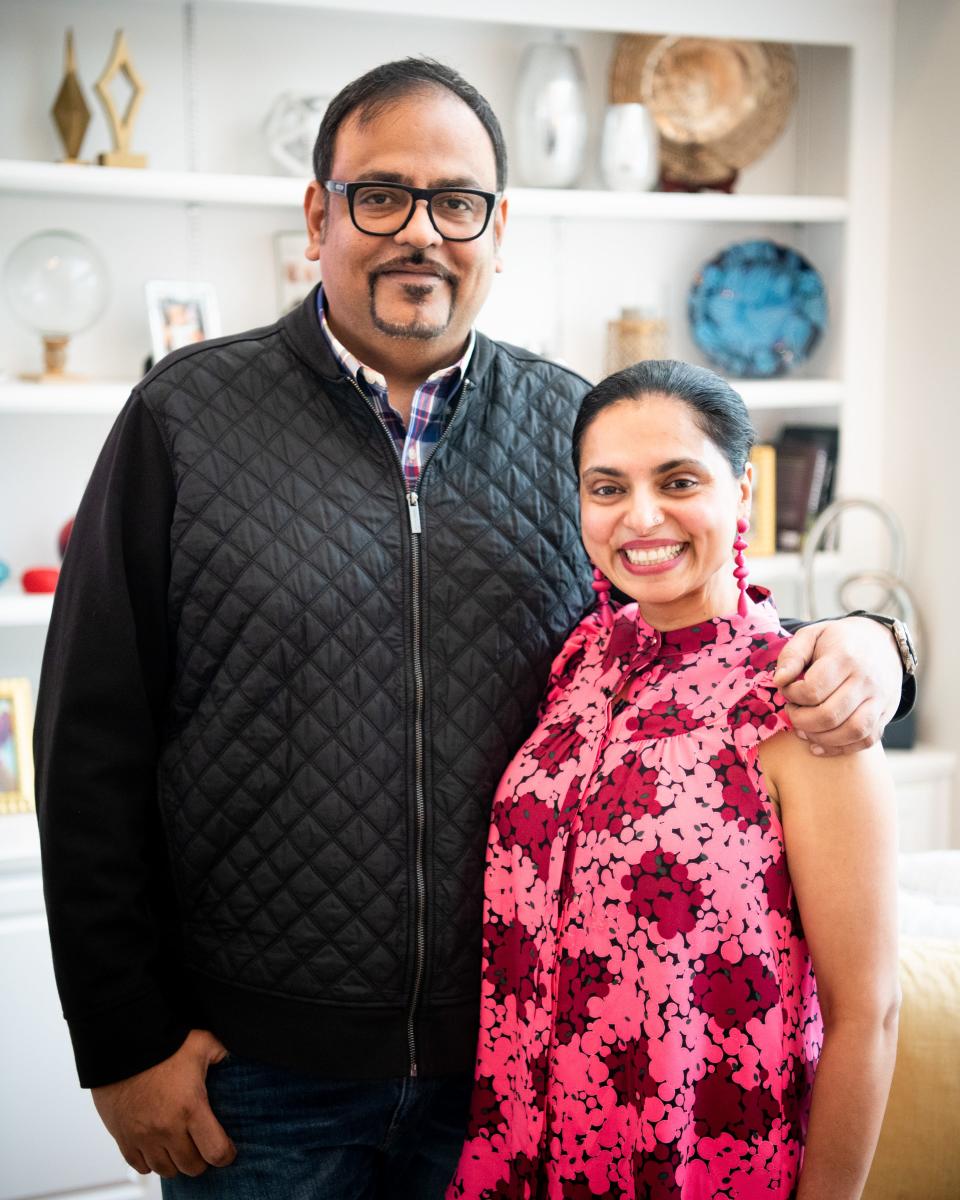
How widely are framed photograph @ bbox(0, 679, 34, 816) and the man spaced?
Answer: 122cm

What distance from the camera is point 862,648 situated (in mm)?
1230

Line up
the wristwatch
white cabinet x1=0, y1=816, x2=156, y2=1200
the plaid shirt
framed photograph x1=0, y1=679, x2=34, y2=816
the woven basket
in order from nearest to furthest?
1. the wristwatch
2. the plaid shirt
3. white cabinet x1=0, y1=816, x2=156, y2=1200
4. framed photograph x1=0, y1=679, x2=34, y2=816
5. the woven basket

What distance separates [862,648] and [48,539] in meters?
2.05

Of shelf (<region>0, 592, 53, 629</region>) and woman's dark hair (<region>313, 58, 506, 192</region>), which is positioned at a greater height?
woman's dark hair (<region>313, 58, 506, 192</region>)

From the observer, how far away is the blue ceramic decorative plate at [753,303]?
10.2ft

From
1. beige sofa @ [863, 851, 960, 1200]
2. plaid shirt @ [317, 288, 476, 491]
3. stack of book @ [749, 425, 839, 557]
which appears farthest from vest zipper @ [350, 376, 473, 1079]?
stack of book @ [749, 425, 839, 557]

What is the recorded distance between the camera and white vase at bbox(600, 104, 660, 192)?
2.87 m

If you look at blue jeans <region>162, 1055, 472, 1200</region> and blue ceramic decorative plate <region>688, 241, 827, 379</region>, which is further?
blue ceramic decorative plate <region>688, 241, 827, 379</region>

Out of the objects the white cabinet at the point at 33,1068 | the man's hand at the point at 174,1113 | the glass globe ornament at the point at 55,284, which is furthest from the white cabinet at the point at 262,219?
the man's hand at the point at 174,1113

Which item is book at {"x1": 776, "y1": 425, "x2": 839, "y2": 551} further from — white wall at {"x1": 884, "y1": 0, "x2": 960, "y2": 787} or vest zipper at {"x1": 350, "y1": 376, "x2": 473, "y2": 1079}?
vest zipper at {"x1": 350, "y1": 376, "x2": 473, "y2": 1079}

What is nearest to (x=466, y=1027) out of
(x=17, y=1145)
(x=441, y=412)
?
(x=441, y=412)

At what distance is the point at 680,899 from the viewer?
48.0 inches

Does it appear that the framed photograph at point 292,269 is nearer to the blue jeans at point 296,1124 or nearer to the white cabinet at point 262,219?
the white cabinet at point 262,219

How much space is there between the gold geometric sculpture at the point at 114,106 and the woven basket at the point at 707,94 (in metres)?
1.16
